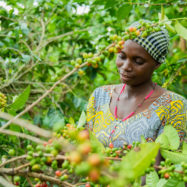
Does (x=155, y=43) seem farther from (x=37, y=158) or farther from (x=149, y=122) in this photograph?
(x=37, y=158)

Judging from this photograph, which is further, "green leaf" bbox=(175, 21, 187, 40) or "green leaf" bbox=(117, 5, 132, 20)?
"green leaf" bbox=(117, 5, 132, 20)

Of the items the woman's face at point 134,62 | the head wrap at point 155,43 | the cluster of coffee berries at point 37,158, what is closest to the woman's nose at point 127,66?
the woman's face at point 134,62

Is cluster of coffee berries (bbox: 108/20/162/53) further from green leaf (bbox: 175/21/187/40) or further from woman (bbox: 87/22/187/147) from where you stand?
woman (bbox: 87/22/187/147)

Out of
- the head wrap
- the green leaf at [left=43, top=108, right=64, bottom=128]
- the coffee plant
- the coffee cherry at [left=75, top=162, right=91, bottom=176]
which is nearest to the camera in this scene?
the coffee cherry at [left=75, top=162, right=91, bottom=176]

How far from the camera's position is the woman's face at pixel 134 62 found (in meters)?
1.28

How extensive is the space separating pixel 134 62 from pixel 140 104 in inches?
10.7

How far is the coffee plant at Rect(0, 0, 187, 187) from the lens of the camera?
1.49 feet

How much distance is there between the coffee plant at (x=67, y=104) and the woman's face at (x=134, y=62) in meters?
0.14

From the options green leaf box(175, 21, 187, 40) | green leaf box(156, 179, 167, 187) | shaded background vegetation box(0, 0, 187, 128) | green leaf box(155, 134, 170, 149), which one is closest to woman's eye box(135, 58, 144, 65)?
shaded background vegetation box(0, 0, 187, 128)

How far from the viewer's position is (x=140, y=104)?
4.67ft

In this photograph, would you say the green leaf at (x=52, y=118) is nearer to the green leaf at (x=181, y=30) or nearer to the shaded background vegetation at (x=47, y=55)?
the shaded background vegetation at (x=47, y=55)

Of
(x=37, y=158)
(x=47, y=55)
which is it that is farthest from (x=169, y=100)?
(x=47, y=55)

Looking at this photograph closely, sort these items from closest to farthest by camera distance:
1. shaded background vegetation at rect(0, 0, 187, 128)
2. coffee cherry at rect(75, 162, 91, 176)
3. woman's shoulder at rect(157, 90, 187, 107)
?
coffee cherry at rect(75, 162, 91, 176), woman's shoulder at rect(157, 90, 187, 107), shaded background vegetation at rect(0, 0, 187, 128)

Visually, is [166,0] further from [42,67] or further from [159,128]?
[42,67]
